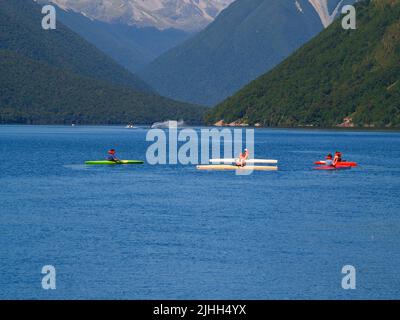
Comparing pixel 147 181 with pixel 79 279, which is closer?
pixel 79 279

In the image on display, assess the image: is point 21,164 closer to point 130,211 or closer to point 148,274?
point 130,211

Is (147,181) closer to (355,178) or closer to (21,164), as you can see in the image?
(355,178)
